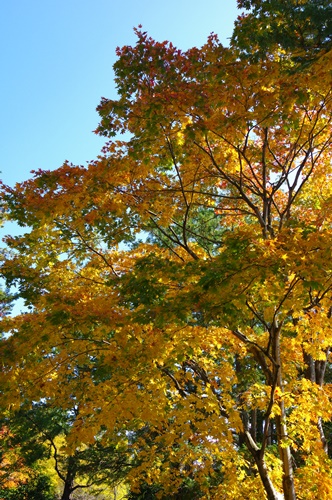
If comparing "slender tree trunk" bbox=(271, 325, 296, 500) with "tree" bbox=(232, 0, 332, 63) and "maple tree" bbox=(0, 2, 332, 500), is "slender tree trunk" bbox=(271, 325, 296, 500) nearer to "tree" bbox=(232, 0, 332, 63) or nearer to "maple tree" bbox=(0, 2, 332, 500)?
"maple tree" bbox=(0, 2, 332, 500)

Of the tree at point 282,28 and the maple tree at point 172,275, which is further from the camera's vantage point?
the tree at point 282,28

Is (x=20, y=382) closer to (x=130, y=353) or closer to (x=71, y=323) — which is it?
(x=71, y=323)

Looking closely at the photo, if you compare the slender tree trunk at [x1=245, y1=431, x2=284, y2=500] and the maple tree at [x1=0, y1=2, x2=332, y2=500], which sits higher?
the maple tree at [x1=0, y1=2, x2=332, y2=500]

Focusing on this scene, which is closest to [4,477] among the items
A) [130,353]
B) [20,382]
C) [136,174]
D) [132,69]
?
[20,382]

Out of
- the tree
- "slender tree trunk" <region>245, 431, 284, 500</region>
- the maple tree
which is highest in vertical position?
the tree

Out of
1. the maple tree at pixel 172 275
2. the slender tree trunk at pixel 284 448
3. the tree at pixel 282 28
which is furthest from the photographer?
the slender tree trunk at pixel 284 448

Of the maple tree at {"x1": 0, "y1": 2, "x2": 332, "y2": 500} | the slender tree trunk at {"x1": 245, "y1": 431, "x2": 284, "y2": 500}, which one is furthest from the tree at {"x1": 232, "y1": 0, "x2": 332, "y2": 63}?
the slender tree trunk at {"x1": 245, "y1": 431, "x2": 284, "y2": 500}

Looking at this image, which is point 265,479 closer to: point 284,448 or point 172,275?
point 284,448

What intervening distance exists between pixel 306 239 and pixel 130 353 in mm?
2655

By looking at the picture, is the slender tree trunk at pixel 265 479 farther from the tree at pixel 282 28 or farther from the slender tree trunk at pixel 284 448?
the tree at pixel 282 28

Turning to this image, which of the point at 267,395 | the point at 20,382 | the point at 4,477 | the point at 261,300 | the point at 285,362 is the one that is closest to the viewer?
the point at 261,300

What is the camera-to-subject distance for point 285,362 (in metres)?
6.71

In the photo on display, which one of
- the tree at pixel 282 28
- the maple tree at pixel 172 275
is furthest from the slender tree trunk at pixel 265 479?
the tree at pixel 282 28

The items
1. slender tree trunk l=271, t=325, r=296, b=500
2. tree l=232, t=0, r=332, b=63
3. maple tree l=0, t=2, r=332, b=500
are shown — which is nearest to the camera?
maple tree l=0, t=2, r=332, b=500
